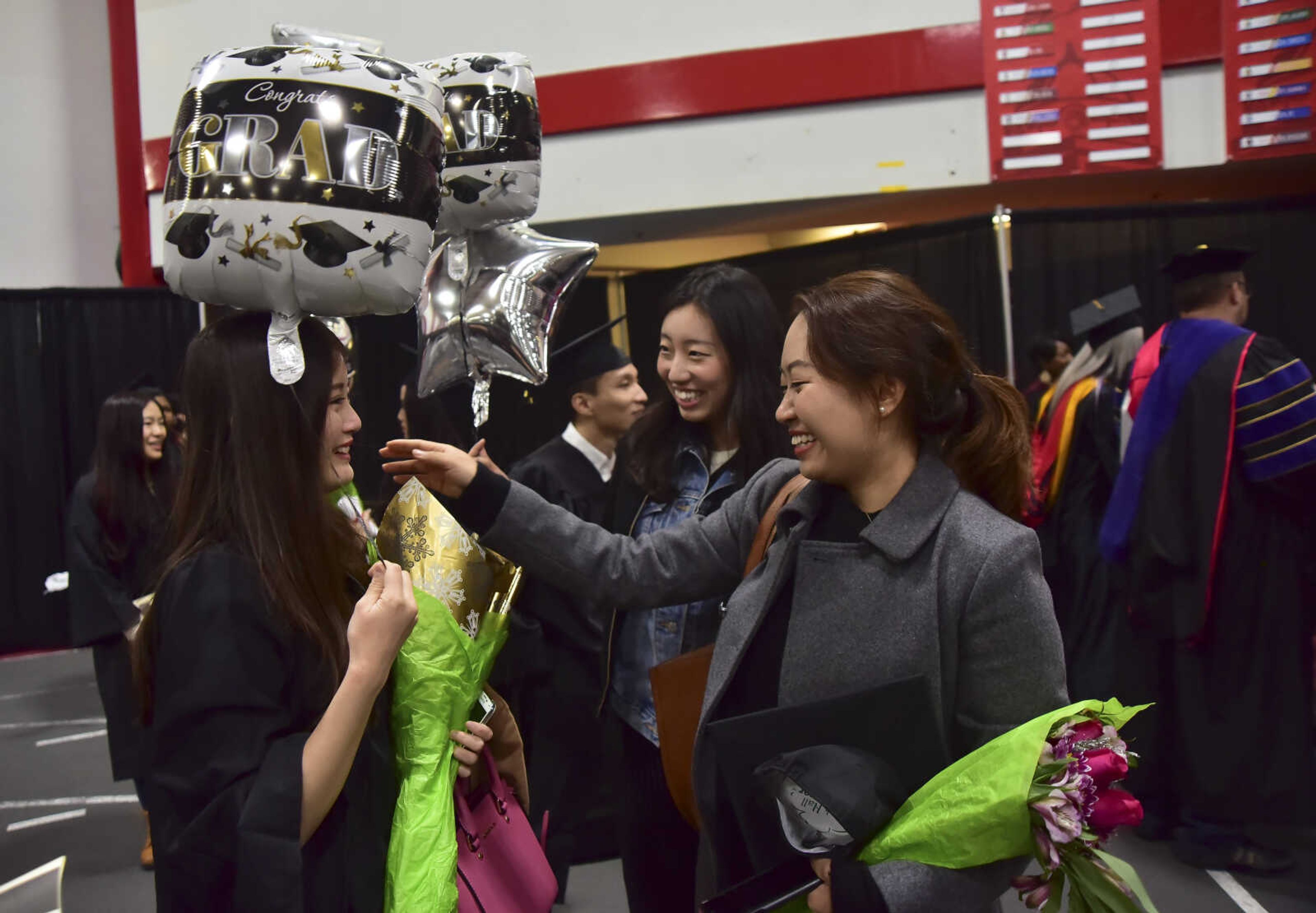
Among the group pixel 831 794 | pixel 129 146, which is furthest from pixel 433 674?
pixel 129 146

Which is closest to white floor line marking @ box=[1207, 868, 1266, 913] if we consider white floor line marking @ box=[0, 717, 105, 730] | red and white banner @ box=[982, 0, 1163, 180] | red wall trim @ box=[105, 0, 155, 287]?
red and white banner @ box=[982, 0, 1163, 180]

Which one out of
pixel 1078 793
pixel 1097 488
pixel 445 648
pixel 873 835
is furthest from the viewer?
pixel 1097 488

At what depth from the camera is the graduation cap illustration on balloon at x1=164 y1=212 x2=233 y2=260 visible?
134cm

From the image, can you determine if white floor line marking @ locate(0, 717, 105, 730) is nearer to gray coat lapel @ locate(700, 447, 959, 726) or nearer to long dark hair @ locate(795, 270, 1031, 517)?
gray coat lapel @ locate(700, 447, 959, 726)

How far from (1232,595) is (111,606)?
11.9 feet

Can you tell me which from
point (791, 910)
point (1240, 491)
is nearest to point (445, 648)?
point (791, 910)

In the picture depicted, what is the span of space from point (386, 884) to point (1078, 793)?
0.84m

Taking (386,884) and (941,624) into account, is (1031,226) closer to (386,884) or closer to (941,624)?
(941,624)

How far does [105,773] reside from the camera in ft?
15.6

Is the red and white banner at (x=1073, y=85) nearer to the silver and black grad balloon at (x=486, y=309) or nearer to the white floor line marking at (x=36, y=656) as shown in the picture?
the silver and black grad balloon at (x=486, y=309)

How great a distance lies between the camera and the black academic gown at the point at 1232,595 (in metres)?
3.18

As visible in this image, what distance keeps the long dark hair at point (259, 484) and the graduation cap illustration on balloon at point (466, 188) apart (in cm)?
59

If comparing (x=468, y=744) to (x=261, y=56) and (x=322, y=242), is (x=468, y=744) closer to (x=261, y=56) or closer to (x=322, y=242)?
(x=322, y=242)

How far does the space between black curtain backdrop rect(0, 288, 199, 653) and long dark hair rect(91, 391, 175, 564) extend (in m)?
3.70
